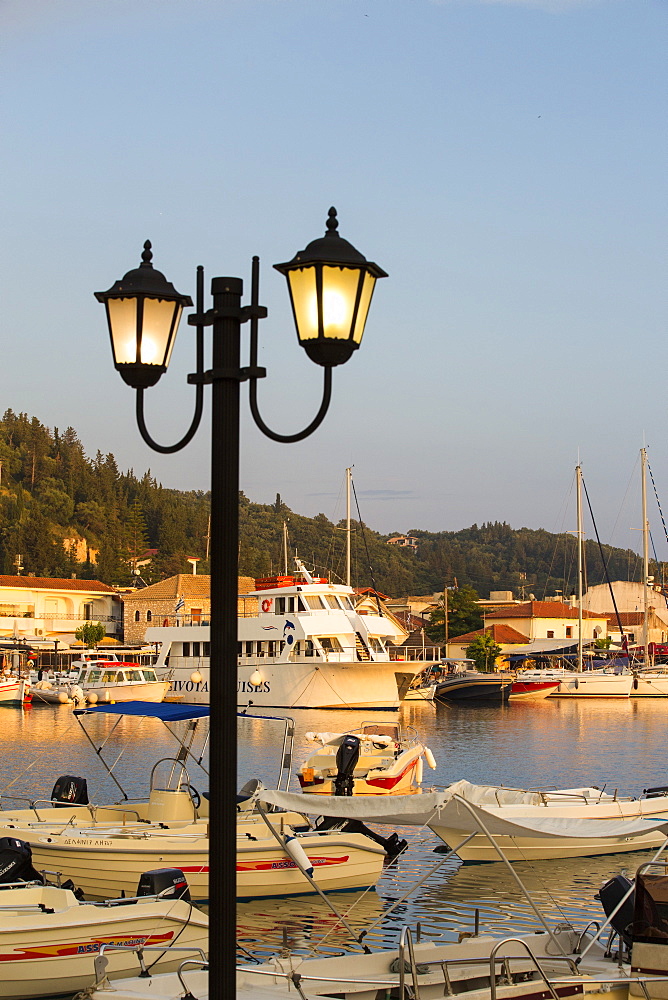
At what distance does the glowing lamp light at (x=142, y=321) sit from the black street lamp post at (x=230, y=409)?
1cm

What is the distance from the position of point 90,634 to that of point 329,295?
273 ft

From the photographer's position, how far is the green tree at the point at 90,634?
84.3 m

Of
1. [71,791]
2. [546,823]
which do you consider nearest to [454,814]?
[546,823]

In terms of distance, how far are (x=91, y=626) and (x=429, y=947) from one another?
7880 centimetres

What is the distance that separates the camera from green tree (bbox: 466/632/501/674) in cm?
7775

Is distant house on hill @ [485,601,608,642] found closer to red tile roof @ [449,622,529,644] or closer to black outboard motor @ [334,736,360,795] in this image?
red tile roof @ [449,622,529,644]

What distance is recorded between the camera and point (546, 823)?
14883 millimetres

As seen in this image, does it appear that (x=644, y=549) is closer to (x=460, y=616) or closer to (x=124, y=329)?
(x=460, y=616)

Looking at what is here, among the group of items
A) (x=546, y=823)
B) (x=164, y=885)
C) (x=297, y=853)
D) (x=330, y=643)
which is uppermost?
(x=330, y=643)

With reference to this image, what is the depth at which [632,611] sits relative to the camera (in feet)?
351

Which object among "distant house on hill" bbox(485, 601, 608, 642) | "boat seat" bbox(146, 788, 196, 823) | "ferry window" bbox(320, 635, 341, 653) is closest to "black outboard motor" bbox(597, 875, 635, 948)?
"boat seat" bbox(146, 788, 196, 823)

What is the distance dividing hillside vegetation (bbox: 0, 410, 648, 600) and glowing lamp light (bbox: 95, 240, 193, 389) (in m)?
103

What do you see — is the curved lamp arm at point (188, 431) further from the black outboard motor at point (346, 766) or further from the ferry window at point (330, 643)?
the ferry window at point (330, 643)

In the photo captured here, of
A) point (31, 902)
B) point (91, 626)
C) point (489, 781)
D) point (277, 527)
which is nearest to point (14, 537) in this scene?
point (91, 626)
